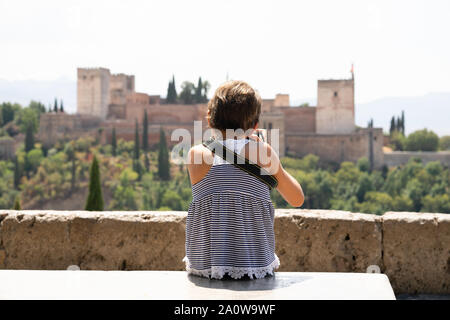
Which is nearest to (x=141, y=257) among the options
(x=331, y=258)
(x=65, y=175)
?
(x=331, y=258)

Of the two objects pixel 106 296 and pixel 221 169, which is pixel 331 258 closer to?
pixel 221 169

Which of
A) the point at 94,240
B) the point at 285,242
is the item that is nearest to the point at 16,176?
the point at 94,240

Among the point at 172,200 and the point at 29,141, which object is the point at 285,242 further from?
the point at 29,141

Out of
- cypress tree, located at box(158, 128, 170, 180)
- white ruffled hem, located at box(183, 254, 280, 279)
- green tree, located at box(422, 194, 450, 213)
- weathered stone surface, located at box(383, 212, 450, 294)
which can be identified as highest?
white ruffled hem, located at box(183, 254, 280, 279)

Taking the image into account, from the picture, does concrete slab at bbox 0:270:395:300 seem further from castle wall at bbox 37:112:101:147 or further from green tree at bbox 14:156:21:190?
castle wall at bbox 37:112:101:147

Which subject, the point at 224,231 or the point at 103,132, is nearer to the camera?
the point at 224,231

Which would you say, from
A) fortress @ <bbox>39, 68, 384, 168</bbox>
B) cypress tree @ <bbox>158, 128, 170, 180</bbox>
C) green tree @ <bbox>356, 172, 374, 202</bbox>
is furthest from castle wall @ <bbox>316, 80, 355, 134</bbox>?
cypress tree @ <bbox>158, 128, 170, 180</bbox>
